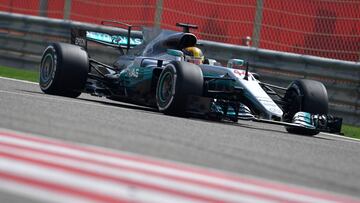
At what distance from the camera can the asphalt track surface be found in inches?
270

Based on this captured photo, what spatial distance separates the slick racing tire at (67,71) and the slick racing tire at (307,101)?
2563 millimetres

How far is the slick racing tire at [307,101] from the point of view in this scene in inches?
469

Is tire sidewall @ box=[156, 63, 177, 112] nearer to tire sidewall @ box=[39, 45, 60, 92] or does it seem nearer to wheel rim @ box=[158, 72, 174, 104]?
A: wheel rim @ box=[158, 72, 174, 104]

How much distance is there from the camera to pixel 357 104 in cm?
1438

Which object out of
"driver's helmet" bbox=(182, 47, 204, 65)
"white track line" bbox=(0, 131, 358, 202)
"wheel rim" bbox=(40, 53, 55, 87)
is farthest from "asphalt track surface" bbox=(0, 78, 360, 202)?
"driver's helmet" bbox=(182, 47, 204, 65)

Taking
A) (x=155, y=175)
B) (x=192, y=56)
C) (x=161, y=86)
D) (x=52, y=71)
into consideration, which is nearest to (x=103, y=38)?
(x=52, y=71)

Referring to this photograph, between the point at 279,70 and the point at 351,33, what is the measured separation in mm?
1636

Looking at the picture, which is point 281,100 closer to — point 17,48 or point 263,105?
point 263,105

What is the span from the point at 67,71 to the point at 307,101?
2.94 meters

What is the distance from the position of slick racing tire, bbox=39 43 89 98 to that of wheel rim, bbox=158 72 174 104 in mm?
1098

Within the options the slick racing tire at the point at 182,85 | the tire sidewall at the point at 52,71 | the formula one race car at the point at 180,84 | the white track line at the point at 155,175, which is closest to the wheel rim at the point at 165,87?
the formula one race car at the point at 180,84

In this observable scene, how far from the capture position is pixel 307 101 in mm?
11914

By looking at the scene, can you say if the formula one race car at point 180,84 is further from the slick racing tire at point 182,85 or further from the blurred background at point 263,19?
the blurred background at point 263,19

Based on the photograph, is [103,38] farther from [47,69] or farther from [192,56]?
[192,56]
